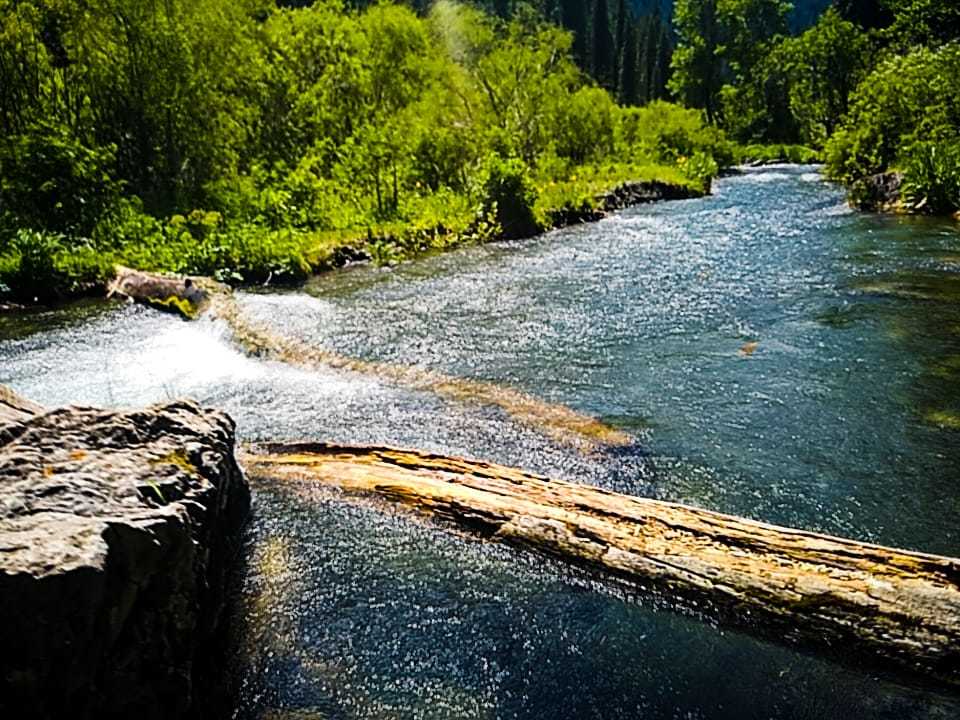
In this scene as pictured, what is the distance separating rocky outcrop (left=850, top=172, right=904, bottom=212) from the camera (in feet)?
90.9

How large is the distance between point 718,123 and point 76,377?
81.3m

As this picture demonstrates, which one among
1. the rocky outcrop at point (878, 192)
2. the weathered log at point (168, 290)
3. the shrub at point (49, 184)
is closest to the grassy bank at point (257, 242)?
the weathered log at point (168, 290)

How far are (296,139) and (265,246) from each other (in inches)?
552

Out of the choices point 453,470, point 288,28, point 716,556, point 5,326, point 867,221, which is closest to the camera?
point 716,556

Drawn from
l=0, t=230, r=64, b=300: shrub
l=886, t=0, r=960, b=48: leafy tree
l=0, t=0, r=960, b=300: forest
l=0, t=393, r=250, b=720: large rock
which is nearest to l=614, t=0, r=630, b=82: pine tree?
l=0, t=0, r=960, b=300: forest

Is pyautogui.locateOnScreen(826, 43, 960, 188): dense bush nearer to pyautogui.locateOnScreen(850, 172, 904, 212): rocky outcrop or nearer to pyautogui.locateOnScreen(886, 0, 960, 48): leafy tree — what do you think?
pyautogui.locateOnScreen(850, 172, 904, 212): rocky outcrop

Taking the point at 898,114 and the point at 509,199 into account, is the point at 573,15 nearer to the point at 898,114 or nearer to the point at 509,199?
the point at 898,114

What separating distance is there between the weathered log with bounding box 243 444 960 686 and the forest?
13.4 m

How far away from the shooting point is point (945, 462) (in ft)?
25.5

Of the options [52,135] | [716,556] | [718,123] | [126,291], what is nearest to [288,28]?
[52,135]

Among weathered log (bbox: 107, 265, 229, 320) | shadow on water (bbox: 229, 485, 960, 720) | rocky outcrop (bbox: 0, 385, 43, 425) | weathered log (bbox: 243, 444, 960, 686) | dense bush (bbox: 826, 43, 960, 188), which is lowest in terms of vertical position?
shadow on water (bbox: 229, 485, 960, 720)

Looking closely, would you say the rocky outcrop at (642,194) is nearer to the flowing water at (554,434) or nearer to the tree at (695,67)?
the flowing water at (554,434)

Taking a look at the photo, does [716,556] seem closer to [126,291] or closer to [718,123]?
[126,291]

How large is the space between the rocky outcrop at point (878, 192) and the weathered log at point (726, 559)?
1005 inches
